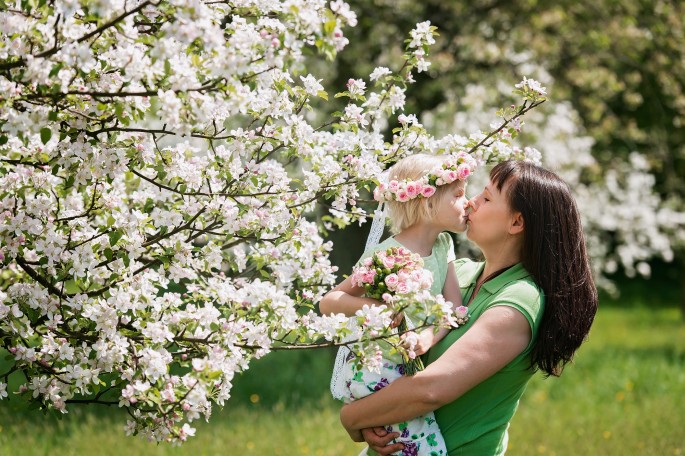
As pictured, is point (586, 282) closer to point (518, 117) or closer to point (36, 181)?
point (518, 117)

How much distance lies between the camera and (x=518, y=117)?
380cm

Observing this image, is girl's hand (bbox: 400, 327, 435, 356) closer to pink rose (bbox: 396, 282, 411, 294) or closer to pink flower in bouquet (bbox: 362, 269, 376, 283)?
pink rose (bbox: 396, 282, 411, 294)

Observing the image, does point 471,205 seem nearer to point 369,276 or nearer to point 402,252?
point 402,252

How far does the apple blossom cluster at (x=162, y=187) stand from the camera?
8.60ft

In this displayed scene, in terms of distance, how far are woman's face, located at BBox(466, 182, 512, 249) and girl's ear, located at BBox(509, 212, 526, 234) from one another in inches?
0.5

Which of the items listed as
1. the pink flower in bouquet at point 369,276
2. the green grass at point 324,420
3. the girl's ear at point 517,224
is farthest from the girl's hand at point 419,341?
the green grass at point 324,420

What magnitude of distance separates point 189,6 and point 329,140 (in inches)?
49.9

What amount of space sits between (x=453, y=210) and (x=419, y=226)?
5.8 inches

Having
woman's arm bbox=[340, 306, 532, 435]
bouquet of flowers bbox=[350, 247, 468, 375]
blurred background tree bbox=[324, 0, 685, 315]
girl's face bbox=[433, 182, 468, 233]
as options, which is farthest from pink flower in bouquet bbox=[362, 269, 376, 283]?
blurred background tree bbox=[324, 0, 685, 315]

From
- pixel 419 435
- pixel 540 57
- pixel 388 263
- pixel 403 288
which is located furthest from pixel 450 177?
pixel 540 57

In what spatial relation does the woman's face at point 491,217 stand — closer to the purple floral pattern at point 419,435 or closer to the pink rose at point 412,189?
the pink rose at point 412,189

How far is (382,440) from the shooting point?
3.07 meters

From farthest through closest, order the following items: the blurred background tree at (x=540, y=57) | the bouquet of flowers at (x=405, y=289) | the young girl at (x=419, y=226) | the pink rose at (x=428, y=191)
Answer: the blurred background tree at (x=540, y=57) < the pink rose at (x=428, y=191) < the young girl at (x=419, y=226) < the bouquet of flowers at (x=405, y=289)

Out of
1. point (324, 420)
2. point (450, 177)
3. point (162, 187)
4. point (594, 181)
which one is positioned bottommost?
point (594, 181)
